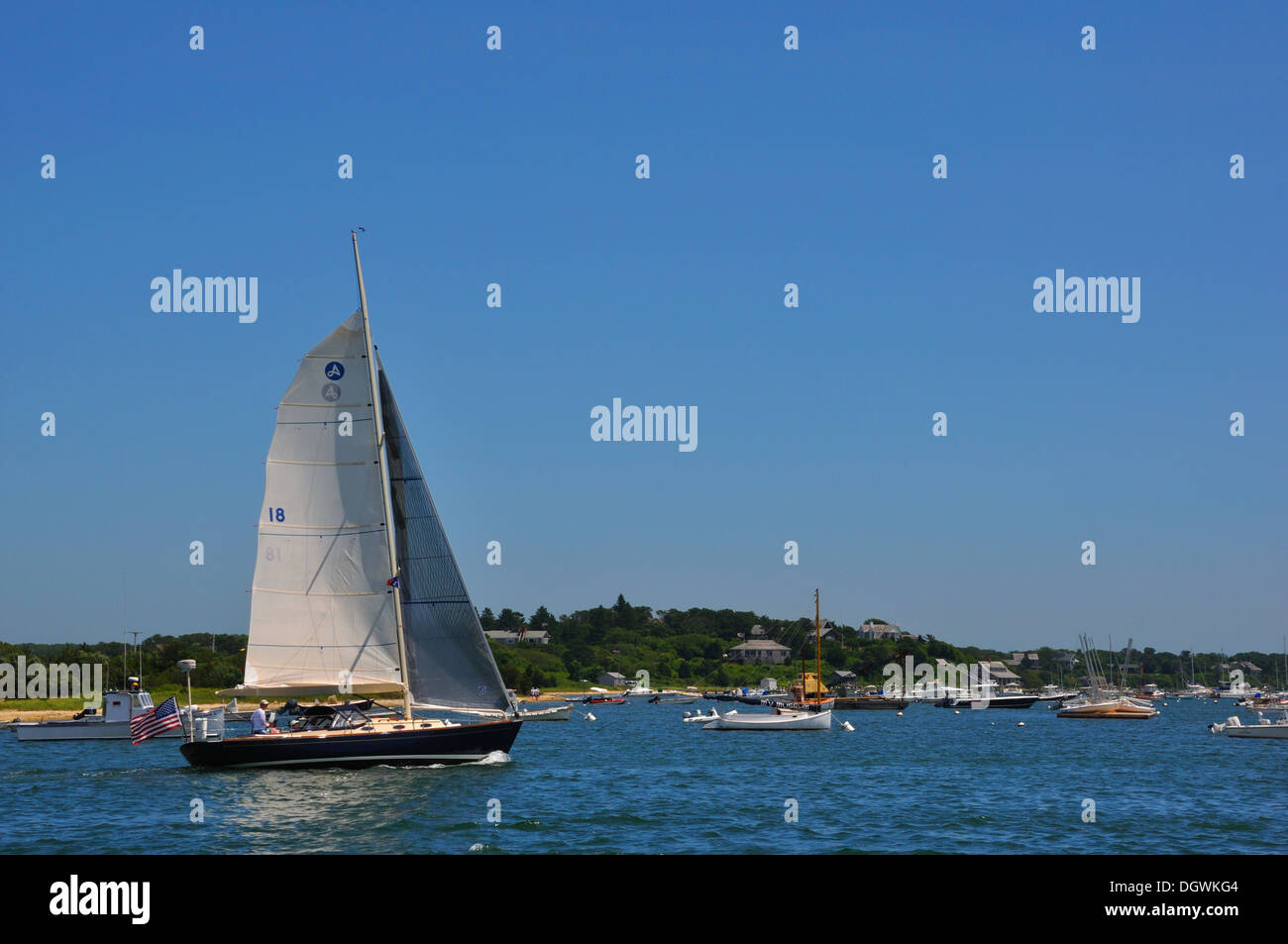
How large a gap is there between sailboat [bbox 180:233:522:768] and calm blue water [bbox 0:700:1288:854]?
3.34 m

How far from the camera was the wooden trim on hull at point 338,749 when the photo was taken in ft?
138

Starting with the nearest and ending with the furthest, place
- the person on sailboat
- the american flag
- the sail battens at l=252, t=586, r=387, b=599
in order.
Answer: the person on sailboat < the sail battens at l=252, t=586, r=387, b=599 < the american flag

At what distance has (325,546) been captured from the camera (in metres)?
45.1

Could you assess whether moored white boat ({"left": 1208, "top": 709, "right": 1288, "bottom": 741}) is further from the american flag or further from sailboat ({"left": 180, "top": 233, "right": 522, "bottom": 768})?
the american flag

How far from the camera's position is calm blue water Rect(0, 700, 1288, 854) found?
29.4 m

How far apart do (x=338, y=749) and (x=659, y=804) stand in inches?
467

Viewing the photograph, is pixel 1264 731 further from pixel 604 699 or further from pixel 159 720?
pixel 604 699

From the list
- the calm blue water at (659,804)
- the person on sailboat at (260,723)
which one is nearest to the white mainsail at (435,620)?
the calm blue water at (659,804)

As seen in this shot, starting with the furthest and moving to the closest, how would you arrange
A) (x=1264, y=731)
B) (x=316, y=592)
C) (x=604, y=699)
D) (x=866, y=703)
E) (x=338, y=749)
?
(x=604, y=699)
(x=866, y=703)
(x=1264, y=731)
(x=316, y=592)
(x=338, y=749)

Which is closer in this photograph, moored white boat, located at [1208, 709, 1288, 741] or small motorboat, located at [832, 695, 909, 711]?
moored white boat, located at [1208, 709, 1288, 741]

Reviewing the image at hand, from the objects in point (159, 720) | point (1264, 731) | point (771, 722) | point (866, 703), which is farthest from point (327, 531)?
point (866, 703)

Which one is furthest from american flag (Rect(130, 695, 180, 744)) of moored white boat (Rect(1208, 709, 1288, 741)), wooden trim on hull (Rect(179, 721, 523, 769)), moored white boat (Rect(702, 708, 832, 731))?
moored white boat (Rect(1208, 709, 1288, 741))

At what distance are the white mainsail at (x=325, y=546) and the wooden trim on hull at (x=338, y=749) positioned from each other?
8.18ft
